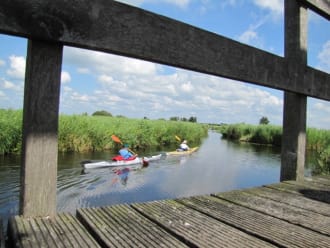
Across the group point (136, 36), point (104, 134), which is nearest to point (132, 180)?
point (104, 134)

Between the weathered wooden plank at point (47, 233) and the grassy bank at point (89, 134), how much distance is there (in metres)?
11.9

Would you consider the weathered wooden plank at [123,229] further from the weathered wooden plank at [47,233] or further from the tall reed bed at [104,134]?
the tall reed bed at [104,134]

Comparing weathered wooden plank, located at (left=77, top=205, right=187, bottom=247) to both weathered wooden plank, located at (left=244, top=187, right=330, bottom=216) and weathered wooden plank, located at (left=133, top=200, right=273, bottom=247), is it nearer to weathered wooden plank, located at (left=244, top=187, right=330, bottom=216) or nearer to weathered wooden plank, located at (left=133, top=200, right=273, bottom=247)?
weathered wooden plank, located at (left=133, top=200, right=273, bottom=247)

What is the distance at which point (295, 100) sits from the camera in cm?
345

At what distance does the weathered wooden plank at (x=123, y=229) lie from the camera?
5.24ft

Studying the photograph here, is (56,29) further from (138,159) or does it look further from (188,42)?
(138,159)

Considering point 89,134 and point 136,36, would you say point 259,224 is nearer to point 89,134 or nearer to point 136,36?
point 136,36

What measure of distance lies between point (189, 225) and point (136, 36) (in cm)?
114

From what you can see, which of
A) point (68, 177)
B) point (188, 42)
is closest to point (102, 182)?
point (68, 177)

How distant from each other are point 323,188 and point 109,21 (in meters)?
2.63

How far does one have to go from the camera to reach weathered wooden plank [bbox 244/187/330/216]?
2488mm

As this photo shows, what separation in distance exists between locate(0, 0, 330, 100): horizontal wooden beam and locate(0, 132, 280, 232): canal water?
5149 millimetres

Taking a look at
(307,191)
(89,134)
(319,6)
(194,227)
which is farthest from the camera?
(89,134)

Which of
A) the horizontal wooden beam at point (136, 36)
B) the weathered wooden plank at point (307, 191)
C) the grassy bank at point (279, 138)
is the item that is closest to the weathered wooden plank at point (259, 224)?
the weathered wooden plank at point (307, 191)
